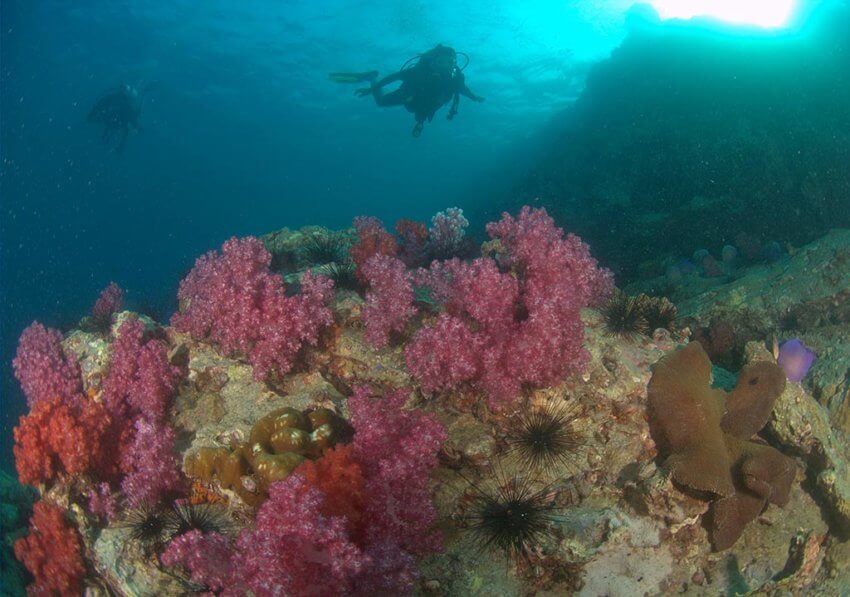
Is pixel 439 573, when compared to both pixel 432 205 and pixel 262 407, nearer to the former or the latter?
pixel 262 407

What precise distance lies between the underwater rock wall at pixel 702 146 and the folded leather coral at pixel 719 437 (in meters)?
9.85

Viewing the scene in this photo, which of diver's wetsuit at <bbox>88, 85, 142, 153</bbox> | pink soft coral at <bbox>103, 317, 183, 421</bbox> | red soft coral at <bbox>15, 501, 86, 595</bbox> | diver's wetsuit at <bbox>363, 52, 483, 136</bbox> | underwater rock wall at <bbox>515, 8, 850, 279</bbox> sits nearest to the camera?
red soft coral at <bbox>15, 501, 86, 595</bbox>

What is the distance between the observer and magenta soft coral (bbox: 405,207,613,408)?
462 cm

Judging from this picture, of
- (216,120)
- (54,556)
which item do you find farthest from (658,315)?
(216,120)

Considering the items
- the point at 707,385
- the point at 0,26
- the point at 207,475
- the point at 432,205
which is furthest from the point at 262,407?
the point at 432,205

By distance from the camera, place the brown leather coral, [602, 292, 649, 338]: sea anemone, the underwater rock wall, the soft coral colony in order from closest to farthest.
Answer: the soft coral colony → the brown leather coral → [602, 292, 649, 338]: sea anemone → the underwater rock wall

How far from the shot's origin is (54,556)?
4.86 metres

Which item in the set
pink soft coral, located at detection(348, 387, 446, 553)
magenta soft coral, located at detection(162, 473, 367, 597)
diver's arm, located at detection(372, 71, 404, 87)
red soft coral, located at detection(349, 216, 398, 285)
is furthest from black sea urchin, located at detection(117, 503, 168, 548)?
diver's arm, located at detection(372, 71, 404, 87)

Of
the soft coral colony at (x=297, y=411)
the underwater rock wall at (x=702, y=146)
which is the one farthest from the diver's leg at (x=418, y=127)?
the soft coral colony at (x=297, y=411)

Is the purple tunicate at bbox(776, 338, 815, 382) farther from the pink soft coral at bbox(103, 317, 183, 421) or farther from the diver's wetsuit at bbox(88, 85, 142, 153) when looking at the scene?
the diver's wetsuit at bbox(88, 85, 142, 153)

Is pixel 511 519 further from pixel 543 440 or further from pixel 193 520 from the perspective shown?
pixel 193 520

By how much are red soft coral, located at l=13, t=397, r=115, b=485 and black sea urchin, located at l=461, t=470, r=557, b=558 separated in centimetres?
435

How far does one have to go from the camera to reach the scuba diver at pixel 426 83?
15.6m

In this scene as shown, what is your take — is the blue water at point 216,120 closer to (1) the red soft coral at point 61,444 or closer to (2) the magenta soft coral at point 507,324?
(1) the red soft coral at point 61,444
